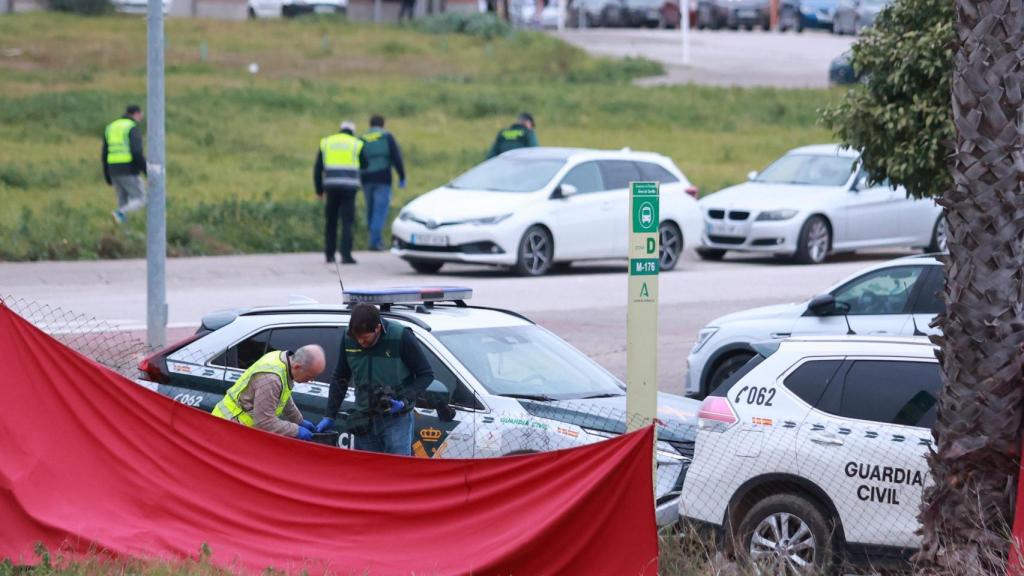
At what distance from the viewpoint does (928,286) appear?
12148 millimetres

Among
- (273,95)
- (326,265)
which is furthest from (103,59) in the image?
(326,265)

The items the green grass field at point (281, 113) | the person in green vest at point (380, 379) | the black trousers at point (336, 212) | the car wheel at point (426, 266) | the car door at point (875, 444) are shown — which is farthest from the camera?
the green grass field at point (281, 113)

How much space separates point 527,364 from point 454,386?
77cm

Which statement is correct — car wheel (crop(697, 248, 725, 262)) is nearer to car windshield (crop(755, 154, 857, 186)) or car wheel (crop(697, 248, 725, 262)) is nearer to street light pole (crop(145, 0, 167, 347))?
car windshield (crop(755, 154, 857, 186))

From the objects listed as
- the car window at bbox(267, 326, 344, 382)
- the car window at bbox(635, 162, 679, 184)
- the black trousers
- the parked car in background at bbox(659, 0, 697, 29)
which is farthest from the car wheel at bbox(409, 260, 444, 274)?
the parked car in background at bbox(659, 0, 697, 29)

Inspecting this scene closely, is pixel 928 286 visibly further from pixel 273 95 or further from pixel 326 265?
pixel 273 95

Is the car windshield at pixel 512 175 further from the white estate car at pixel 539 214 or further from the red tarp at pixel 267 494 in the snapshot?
the red tarp at pixel 267 494

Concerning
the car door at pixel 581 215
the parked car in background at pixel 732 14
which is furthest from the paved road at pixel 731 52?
the car door at pixel 581 215

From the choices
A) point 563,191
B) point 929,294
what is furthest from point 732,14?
point 929,294

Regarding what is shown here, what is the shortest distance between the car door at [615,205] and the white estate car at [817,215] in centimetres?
173

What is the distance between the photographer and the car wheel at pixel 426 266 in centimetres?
2031

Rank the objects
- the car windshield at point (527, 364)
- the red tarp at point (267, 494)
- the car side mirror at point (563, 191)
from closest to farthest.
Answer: the red tarp at point (267, 494) < the car windshield at point (527, 364) < the car side mirror at point (563, 191)

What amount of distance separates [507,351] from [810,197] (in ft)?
44.3

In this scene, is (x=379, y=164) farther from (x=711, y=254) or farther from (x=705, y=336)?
(x=705, y=336)
